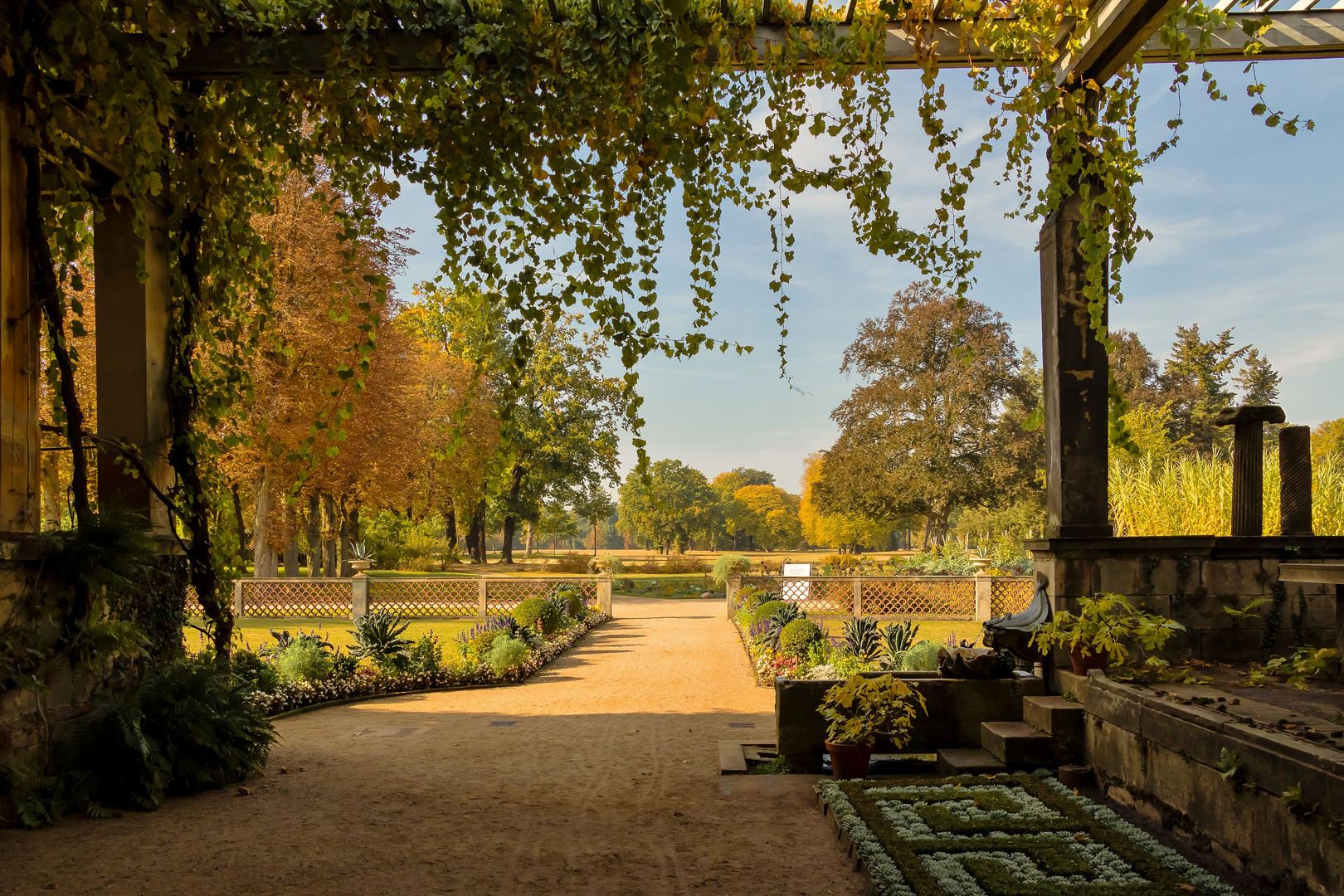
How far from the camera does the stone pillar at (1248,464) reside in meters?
5.73

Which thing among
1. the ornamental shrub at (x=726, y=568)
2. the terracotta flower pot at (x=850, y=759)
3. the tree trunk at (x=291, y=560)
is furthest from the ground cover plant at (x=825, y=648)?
the tree trunk at (x=291, y=560)

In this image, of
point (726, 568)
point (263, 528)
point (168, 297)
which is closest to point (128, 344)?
point (168, 297)

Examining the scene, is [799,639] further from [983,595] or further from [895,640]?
[983,595]

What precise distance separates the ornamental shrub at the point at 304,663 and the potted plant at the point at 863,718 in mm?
6257

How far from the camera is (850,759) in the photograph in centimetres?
530

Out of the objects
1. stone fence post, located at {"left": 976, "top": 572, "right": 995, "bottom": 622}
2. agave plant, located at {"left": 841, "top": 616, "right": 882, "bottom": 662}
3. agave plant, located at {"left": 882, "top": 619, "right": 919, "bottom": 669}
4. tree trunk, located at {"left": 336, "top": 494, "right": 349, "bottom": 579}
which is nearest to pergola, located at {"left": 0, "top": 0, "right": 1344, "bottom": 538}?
agave plant, located at {"left": 841, "top": 616, "right": 882, "bottom": 662}

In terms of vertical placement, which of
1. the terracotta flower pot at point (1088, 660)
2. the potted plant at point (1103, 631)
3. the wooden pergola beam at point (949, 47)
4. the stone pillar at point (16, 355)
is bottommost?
the terracotta flower pot at point (1088, 660)

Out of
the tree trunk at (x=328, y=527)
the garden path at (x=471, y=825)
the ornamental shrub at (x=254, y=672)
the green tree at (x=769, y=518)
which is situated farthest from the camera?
the green tree at (x=769, y=518)

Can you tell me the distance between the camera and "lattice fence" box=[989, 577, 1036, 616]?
16.7 meters

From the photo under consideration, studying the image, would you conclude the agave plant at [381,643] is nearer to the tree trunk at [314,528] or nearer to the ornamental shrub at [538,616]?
the ornamental shrub at [538,616]

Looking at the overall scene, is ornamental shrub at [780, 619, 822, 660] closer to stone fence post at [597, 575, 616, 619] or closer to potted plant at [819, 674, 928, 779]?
potted plant at [819, 674, 928, 779]

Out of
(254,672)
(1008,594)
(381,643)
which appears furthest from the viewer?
(1008,594)

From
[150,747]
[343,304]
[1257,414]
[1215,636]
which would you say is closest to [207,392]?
[343,304]

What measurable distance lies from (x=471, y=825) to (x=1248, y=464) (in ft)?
17.8
